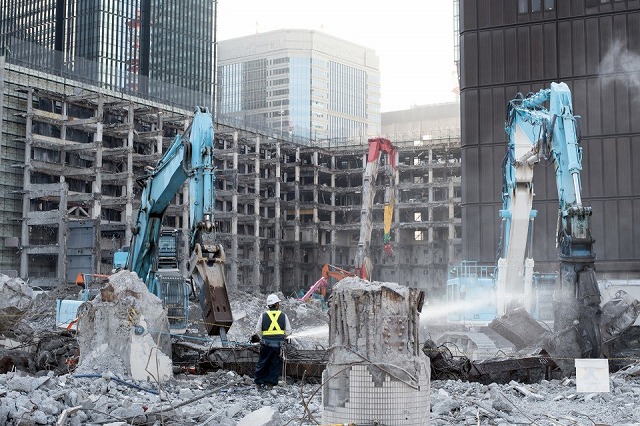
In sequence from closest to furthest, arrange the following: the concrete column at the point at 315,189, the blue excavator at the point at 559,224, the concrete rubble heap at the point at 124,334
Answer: the concrete rubble heap at the point at 124,334, the blue excavator at the point at 559,224, the concrete column at the point at 315,189

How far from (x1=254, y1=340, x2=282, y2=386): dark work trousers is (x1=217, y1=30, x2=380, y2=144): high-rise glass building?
14263cm

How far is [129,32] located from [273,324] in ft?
370

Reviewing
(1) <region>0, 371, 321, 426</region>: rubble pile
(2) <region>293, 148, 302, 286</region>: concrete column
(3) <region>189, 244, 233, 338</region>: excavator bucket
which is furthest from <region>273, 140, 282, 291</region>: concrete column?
(1) <region>0, 371, 321, 426</region>: rubble pile

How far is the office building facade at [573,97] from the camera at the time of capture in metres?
38.4

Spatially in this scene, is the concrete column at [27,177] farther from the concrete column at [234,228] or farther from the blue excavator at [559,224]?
the blue excavator at [559,224]

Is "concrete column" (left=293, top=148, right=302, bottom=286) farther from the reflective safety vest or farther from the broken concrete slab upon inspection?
the broken concrete slab

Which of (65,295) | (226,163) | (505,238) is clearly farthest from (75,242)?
(505,238)

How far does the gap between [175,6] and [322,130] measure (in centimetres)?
4278

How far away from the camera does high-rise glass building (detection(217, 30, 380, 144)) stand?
529 feet

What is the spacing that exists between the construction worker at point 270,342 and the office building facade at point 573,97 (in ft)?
85.3

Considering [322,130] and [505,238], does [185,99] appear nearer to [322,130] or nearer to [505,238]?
[505,238]

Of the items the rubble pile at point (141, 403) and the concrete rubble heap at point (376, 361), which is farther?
the rubble pile at point (141, 403)

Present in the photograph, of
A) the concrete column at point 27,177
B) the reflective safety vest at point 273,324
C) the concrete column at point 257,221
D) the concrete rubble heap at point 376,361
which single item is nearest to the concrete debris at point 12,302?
the reflective safety vest at point 273,324

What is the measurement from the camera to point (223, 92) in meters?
170
